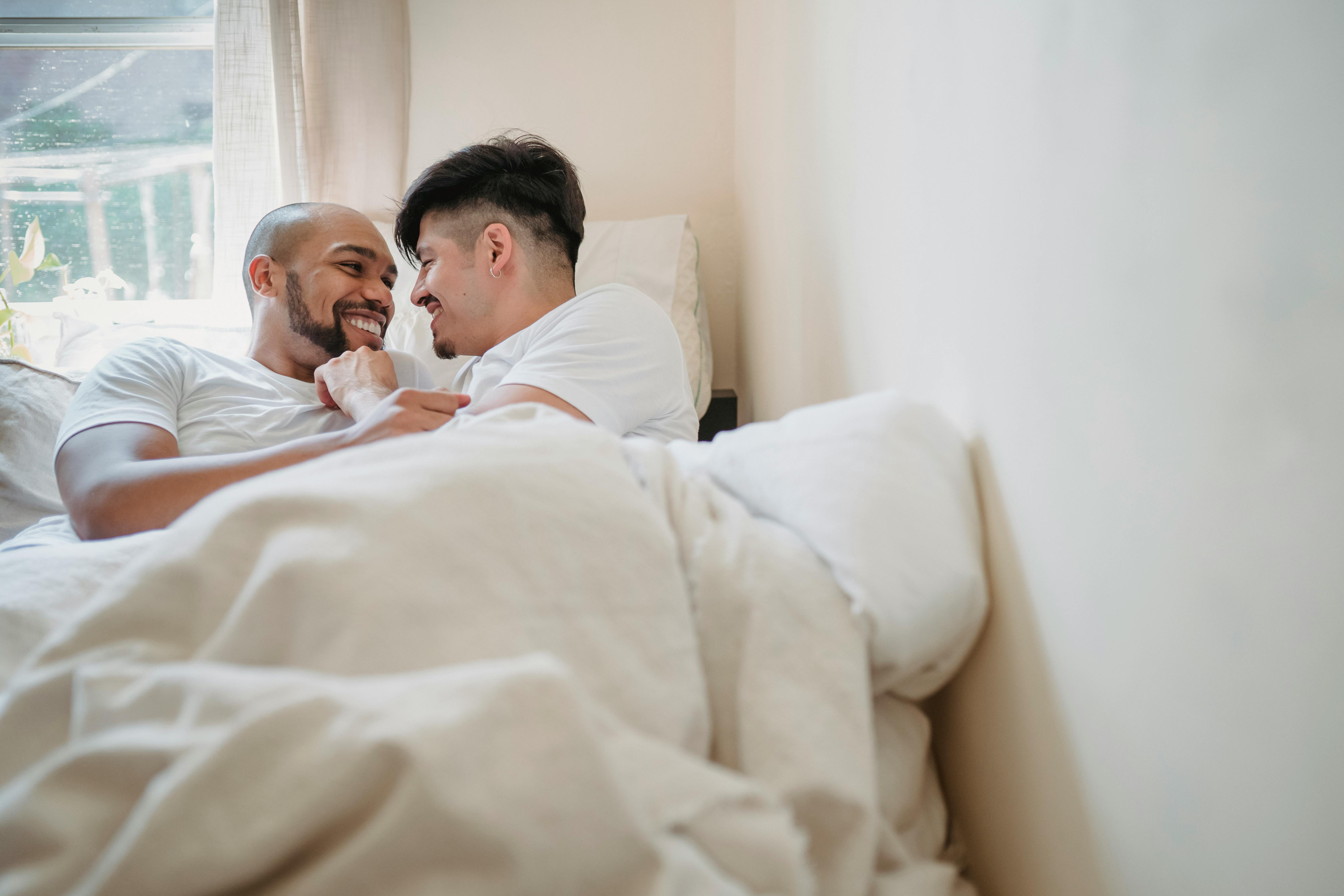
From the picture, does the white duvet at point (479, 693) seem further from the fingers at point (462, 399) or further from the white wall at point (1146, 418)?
the fingers at point (462, 399)

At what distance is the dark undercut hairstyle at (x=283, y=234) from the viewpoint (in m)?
1.58

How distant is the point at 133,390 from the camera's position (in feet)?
4.13

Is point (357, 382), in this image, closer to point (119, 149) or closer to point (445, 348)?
point (445, 348)

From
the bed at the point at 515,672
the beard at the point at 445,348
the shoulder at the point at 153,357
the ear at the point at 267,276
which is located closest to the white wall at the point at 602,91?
the ear at the point at 267,276

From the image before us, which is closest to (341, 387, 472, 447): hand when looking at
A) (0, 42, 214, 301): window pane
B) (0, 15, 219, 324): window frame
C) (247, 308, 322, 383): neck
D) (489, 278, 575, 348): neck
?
(489, 278, 575, 348): neck

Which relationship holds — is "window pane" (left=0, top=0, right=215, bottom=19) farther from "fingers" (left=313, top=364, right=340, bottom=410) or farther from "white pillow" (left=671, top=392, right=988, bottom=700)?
Result: "white pillow" (left=671, top=392, right=988, bottom=700)

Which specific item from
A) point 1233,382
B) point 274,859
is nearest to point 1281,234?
point 1233,382

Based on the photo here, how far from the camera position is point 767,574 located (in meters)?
0.54

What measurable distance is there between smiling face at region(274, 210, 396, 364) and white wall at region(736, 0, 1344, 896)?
1.15 m

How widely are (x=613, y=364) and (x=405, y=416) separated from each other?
30cm

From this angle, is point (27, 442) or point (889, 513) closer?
point (889, 513)

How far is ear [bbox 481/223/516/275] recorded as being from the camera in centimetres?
140

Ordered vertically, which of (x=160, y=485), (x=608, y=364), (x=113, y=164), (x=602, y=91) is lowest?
(x=160, y=485)

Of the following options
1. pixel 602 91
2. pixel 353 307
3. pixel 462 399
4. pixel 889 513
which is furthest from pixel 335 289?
pixel 889 513
